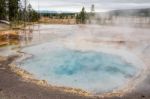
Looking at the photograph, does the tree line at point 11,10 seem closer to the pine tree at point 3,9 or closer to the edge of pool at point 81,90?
the pine tree at point 3,9

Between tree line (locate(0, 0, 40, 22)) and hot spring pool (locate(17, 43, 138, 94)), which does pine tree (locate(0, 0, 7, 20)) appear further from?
hot spring pool (locate(17, 43, 138, 94))

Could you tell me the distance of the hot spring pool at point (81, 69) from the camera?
2503 cm

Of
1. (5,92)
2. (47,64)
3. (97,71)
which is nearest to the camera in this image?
(5,92)

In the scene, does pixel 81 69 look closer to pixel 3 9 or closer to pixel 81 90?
pixel 81 90

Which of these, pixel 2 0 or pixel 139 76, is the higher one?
pixel 2 0

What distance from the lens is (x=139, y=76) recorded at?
90.6 ft

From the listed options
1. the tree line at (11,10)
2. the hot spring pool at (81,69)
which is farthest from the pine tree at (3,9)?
the hot spring pool at (81,69)

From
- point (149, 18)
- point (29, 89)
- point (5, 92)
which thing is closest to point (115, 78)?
point (29, 89)

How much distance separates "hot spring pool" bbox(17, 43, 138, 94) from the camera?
25.0 metres

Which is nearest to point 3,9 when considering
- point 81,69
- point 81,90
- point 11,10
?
point 11,10

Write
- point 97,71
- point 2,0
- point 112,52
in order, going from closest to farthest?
point 97,71, point 112,52, point 2,0

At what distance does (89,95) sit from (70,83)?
3.92 m

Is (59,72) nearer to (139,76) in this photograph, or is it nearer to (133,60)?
(139,76)

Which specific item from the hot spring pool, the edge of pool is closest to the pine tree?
the hot spring pool
